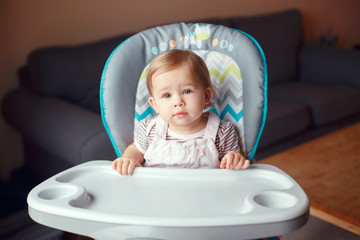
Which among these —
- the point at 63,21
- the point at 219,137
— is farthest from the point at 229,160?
the point at 63,21

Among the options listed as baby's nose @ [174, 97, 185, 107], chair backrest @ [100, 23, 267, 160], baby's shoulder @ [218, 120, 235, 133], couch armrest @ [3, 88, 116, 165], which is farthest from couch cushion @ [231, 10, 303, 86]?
baby's nose @ [174, 97, 185, 107]

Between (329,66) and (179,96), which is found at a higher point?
(179,96)

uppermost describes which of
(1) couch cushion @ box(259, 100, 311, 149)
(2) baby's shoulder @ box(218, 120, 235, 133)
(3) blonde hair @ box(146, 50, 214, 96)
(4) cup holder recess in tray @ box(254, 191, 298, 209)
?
(3) blonde hair @ box(146, 50, 214, 96)

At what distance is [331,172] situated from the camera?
2.22 metres

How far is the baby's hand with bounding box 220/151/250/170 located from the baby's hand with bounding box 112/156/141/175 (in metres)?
0.23

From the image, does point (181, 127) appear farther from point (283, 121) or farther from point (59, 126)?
point (283, 121)

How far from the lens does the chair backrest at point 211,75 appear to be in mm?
1229

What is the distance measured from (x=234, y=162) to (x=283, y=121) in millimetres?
1458

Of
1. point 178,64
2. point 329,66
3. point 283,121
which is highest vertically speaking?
point 178,64

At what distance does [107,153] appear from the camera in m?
1.81

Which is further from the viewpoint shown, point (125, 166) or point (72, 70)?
point (72, 70)

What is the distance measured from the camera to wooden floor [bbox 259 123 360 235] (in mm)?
1838

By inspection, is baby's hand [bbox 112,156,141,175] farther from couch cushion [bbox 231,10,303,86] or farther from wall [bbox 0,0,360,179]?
couch cushion [bbox 231,10,303,86]

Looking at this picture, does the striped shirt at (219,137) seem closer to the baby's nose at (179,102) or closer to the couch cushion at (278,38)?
the baby's nose at (179,102)
